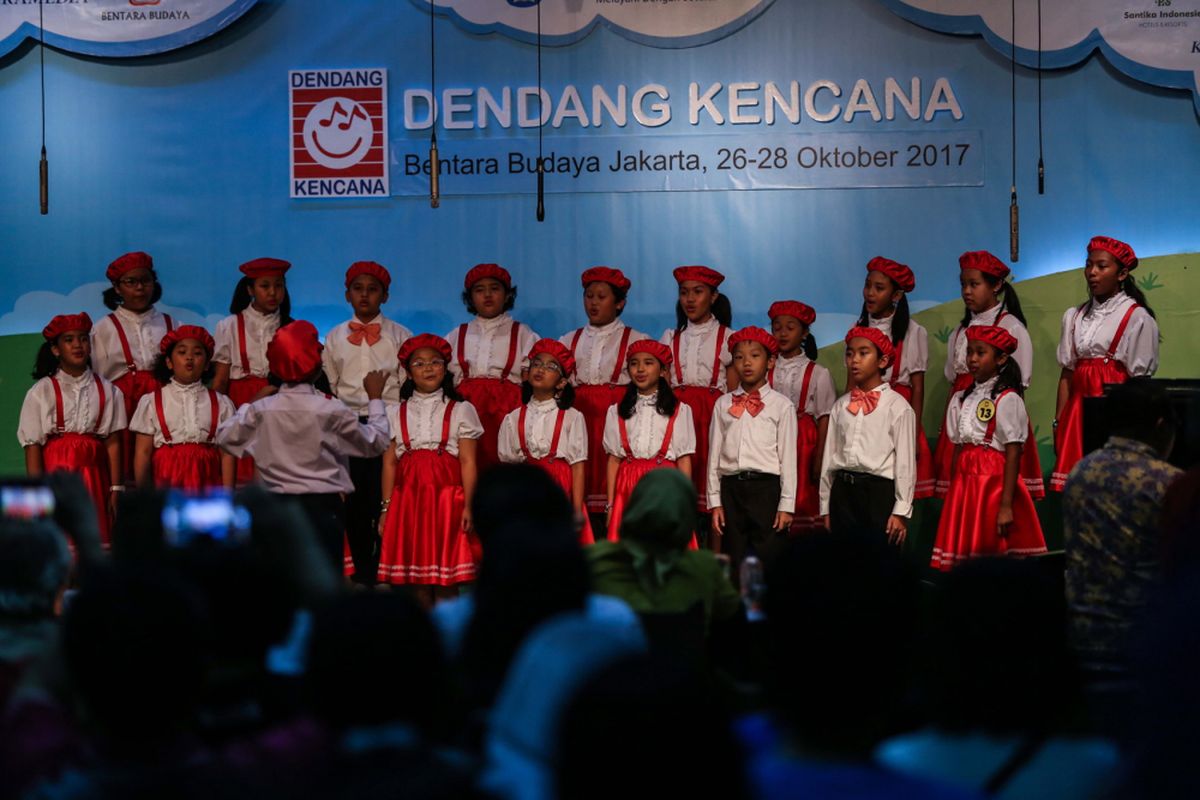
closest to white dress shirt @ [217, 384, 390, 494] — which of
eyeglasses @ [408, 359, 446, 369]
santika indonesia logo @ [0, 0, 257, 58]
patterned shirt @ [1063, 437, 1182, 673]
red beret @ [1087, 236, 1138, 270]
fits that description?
eyeglasses @ [408, 359, 446, 369]

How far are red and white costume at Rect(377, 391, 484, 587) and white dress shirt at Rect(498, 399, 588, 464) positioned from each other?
225mm

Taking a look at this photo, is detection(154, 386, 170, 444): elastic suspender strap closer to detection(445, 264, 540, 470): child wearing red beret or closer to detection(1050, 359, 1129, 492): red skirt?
detection(445, 264, 540, 470): child wearing red beret

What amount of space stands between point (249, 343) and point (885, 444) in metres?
3.44

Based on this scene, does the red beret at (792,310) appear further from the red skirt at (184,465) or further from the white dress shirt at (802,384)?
the red skirt at (184,465)

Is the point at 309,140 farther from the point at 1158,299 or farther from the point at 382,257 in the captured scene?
the point at 1158,299

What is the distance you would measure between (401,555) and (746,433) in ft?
5.82

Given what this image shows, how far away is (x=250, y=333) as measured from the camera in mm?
8016

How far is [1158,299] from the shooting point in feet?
27.9

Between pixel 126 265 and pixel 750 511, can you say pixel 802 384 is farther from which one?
pixel 126 265

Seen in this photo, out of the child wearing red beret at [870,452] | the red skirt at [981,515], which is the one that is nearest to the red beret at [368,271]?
the child wearing red beret at [870,452]

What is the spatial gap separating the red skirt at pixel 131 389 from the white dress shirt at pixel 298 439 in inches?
69.2

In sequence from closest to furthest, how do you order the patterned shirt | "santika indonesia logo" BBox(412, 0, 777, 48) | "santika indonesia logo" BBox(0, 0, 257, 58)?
the patterned shirt, "santika indonesia logo" BBox(412, 0, 777, 48), "santika indonesia logo" BBox(0, 0, 257, 58)

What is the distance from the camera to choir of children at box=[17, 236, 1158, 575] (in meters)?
6.96

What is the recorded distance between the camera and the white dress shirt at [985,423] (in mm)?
6898
